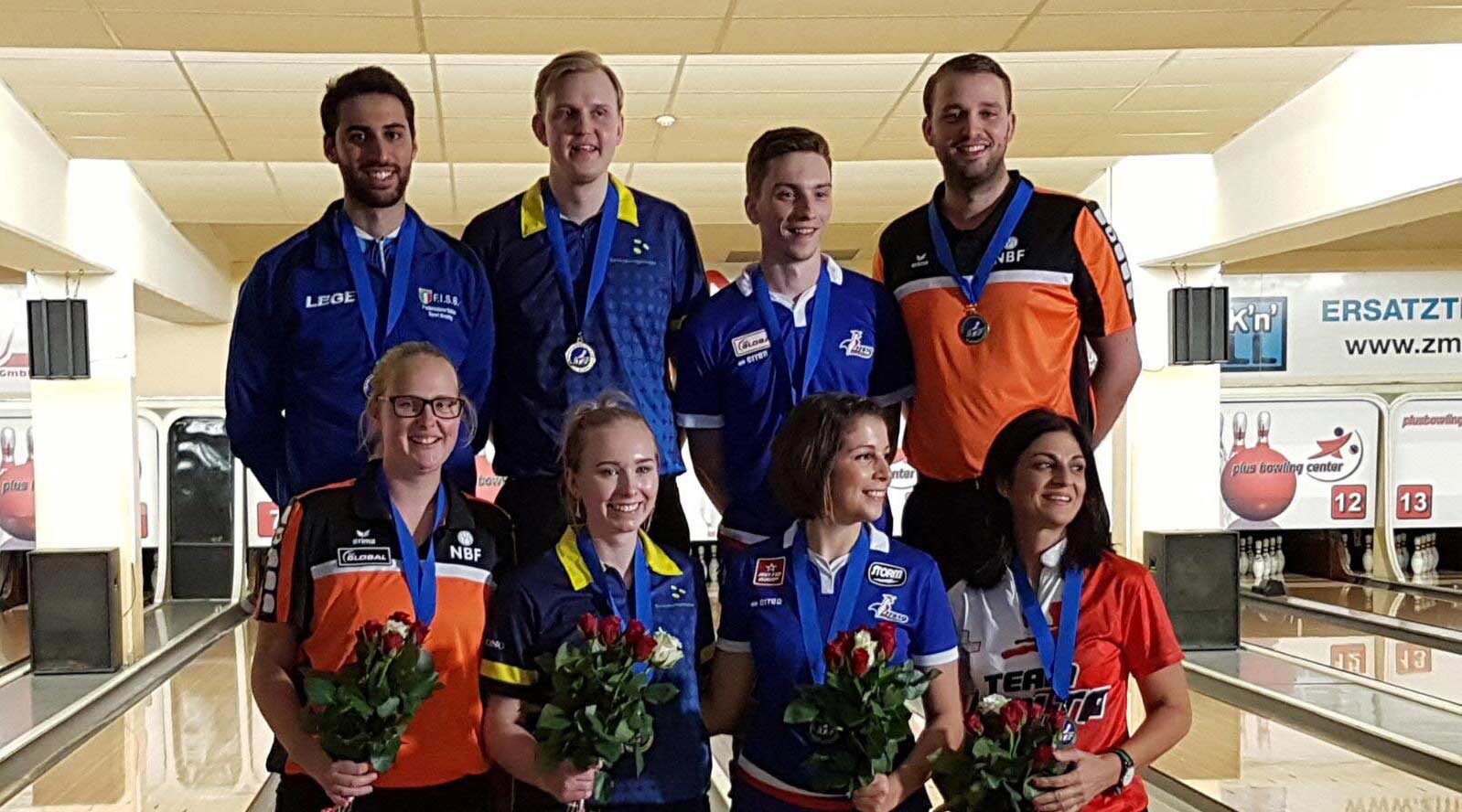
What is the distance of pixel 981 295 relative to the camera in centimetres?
282

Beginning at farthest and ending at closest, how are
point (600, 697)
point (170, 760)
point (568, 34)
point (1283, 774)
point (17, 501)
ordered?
point (17, 501)
point (170, 760)
point (1283, 774)
point (568, 34)
point (600, 697)

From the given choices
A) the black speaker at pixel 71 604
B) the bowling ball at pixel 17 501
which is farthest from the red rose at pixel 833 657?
the bowling ball at pixel 17 501

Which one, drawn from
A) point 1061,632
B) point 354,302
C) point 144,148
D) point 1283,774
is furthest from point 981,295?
point 144,148

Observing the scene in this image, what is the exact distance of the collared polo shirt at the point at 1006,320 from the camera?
2.79 meters

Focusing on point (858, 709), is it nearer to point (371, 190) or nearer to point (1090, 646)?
point (1090, 646)

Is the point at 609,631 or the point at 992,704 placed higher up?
the point at 609,631

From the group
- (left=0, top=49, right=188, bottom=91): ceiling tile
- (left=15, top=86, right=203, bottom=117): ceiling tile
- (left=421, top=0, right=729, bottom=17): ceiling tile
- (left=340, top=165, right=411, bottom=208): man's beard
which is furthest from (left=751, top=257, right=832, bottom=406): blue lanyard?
(left=15, top=86, right=203, bottom=117): ceiling tile

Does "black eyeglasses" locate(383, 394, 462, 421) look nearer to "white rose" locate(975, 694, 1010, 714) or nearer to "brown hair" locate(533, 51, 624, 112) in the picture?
"brown hair" locate(533, 51, 624, 112)

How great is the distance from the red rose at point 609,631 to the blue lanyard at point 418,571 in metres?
0.38

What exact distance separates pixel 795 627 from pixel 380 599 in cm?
70

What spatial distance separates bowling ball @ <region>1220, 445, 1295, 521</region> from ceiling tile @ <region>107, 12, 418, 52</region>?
27.5 feet

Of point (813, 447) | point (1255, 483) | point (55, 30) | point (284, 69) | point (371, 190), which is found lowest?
point (1255, 483)

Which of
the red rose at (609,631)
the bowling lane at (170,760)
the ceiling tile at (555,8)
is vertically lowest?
the bowling lane at (170,760)

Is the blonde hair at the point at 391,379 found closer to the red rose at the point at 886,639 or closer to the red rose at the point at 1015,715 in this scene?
the red rose at the point at 886,639
